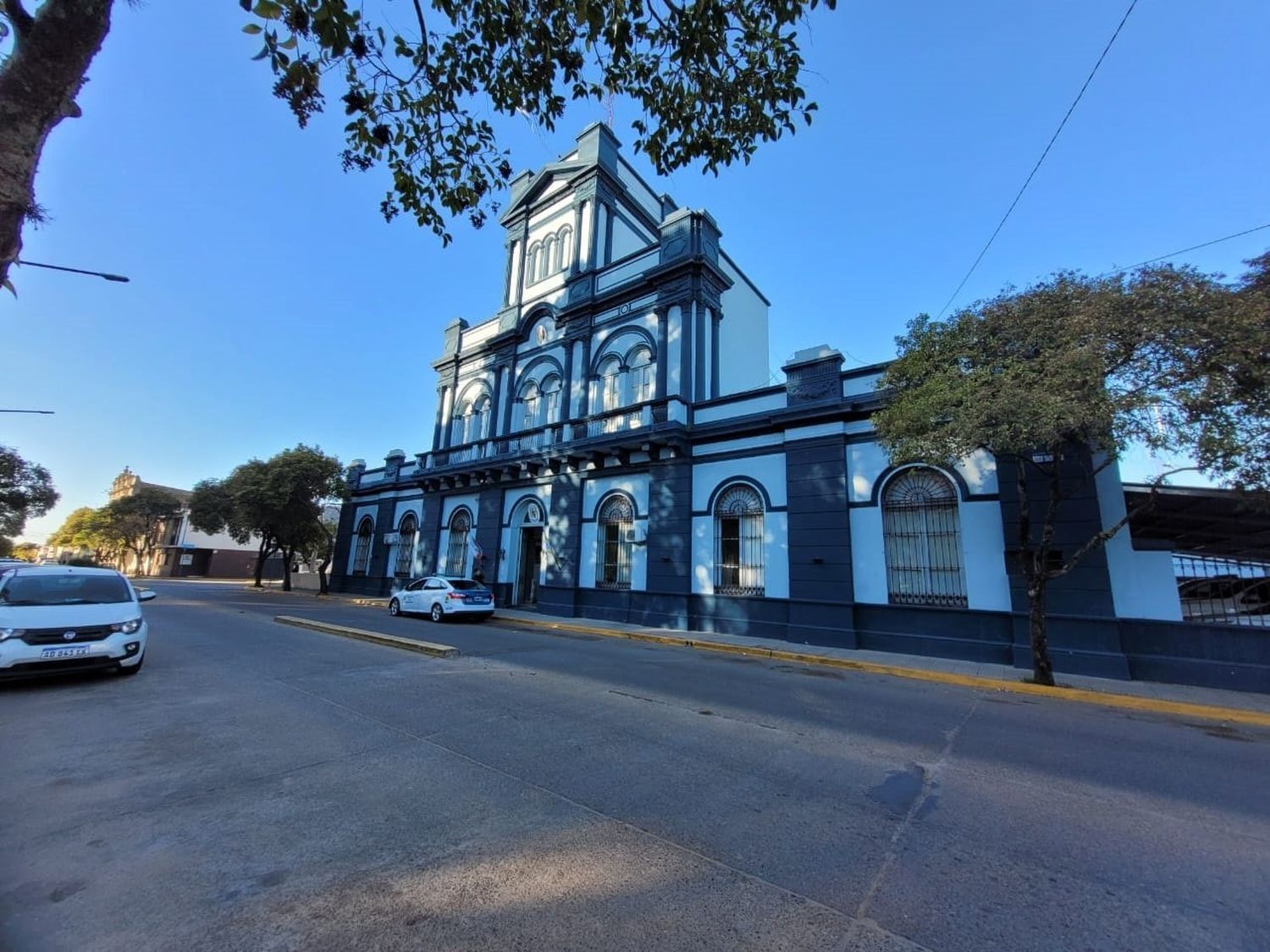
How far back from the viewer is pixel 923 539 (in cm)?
1190

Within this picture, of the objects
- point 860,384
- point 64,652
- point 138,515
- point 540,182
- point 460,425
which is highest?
point 540,182

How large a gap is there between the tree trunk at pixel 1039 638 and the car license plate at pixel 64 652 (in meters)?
13.5

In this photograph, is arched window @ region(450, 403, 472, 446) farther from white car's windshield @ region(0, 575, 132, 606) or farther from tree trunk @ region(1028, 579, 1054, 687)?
tree trunk @ region(1028, 579, 1054, 687)

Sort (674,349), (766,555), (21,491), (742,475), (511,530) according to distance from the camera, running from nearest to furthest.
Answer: (766,555) → (742,475) → (674,349) → (511,530) → (21,491)

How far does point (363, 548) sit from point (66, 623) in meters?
22.1

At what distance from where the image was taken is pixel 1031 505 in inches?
412

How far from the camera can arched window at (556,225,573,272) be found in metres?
21.6

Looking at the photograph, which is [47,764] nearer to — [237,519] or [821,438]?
[821,438]

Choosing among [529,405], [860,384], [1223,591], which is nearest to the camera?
[1223,591]

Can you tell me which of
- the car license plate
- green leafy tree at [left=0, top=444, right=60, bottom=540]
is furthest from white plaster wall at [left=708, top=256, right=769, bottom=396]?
green leafy tree at [left=0, top=444, right=60, bottom=540]

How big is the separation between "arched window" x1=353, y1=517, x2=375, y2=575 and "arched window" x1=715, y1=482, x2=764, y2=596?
1948 cm

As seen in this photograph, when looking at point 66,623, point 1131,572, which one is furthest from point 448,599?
point 1131,572

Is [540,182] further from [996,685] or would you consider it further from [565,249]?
[996,685]

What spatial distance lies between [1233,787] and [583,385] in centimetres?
1719
